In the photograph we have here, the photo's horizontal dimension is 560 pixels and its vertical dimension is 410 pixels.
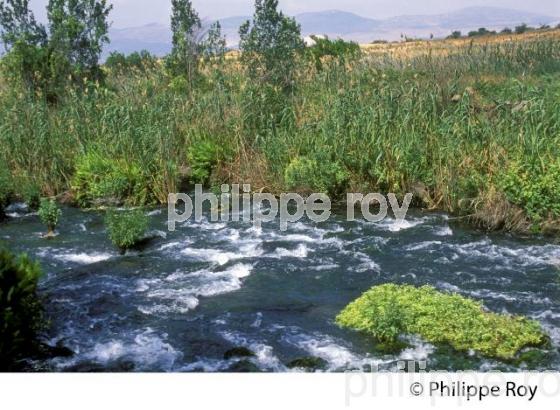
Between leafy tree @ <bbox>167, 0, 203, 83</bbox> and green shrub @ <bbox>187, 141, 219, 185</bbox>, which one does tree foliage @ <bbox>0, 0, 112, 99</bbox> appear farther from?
green shrub @ <bbox>187, 141, 219, 185</bbox>

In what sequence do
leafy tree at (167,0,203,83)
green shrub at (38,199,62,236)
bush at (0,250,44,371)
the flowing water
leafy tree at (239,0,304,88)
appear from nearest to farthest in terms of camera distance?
bush at (0,250,44,371) < the flowing water < green shrub at (38,199,62,236) < leafy tree at (239,0,304,88) < leafy tree at (167,0,203,83)

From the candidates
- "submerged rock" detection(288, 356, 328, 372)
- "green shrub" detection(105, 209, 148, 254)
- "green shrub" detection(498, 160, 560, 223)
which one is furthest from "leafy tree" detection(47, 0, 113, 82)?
"submerged rock" detection(288, 356, 328, 372)

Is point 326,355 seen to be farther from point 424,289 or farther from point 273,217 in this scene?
point 273,217

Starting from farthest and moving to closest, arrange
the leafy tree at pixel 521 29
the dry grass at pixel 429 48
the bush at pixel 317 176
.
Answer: the leafy tree at pixel 521 29
the dry grass at pixel 429 48
the bush at pixel 317 176

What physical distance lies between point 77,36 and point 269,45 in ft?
14.4

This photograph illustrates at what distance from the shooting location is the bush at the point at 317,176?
11.0 metres

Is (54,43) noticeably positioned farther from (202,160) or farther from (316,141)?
(316,141)

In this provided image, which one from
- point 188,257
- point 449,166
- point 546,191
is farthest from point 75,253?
point 546,191

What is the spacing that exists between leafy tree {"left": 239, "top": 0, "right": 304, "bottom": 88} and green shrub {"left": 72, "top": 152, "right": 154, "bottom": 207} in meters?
4.03

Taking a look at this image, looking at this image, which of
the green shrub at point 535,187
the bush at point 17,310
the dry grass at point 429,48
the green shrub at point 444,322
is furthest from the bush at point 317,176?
the bush at point 17,310

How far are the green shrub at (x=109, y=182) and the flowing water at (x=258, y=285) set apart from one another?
2.28 ft

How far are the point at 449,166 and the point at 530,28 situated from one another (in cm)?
3177

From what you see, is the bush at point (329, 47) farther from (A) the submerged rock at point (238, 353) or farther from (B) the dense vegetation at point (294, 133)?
(A) the submerged rock at point (238, 353)

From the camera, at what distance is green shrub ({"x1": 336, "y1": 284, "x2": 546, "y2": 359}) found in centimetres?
620
